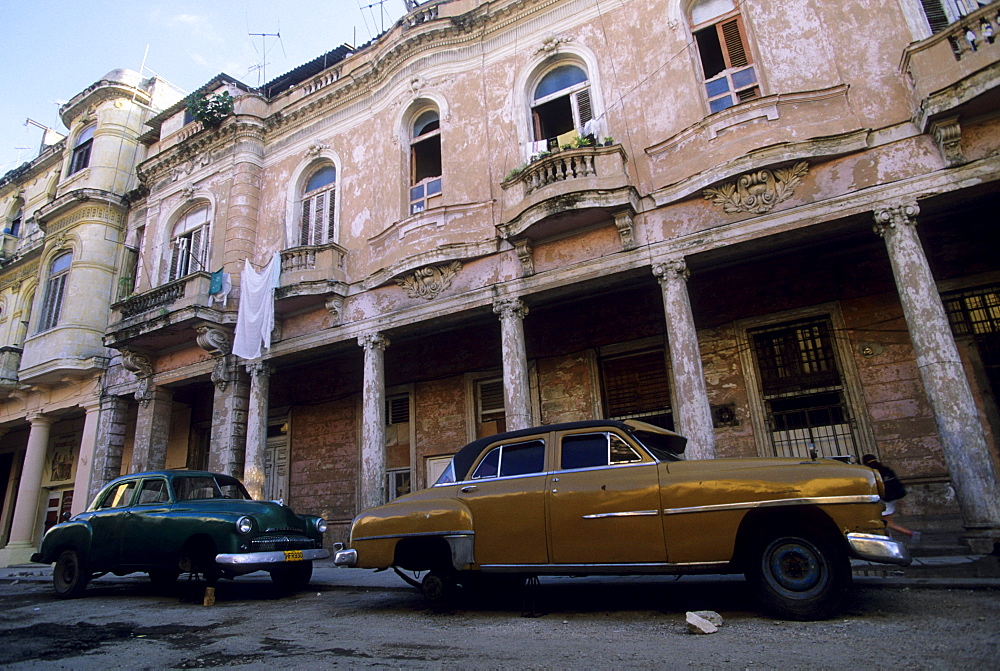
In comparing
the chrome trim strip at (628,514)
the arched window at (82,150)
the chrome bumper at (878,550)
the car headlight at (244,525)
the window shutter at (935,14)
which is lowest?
the chrome bumper at (878,550)

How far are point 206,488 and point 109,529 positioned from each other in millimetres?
1278

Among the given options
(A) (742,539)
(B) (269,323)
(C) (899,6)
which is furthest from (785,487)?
(B) (269,323)

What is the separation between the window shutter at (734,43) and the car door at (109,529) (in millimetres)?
11650

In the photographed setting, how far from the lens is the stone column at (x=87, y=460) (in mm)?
15359

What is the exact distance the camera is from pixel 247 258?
14.1 meters

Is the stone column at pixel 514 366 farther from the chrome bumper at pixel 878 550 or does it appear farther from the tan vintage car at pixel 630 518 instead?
the chrome bumper at pixel 878 550

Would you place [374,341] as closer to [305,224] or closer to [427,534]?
[305,224]

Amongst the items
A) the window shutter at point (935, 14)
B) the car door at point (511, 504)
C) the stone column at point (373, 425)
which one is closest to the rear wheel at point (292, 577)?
the stone column at point (373, 425)

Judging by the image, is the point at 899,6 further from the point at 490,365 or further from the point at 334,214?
the point at 334,214

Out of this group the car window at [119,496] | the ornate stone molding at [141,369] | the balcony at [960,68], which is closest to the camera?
the balcony at [960,68]

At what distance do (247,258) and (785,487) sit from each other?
13240 mm

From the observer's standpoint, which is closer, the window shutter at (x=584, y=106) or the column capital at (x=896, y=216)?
the column capital at (x=896, y=216)

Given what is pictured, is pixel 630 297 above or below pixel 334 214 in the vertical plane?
below

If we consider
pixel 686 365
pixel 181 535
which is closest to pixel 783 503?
pixel 686 365
